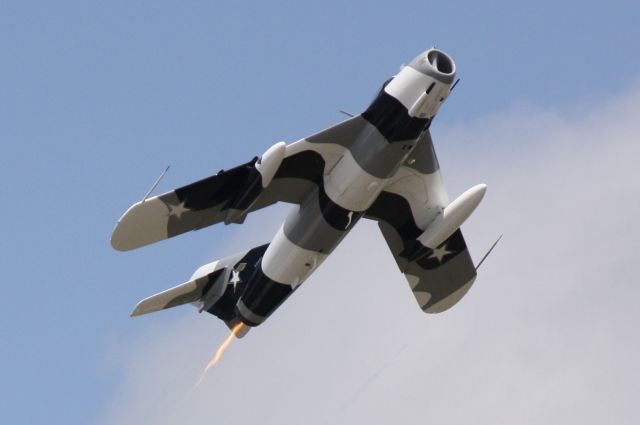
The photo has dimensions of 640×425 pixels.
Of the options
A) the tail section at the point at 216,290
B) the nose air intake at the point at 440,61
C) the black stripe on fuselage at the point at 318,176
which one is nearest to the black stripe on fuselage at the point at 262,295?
the tail section at the point at 216,290

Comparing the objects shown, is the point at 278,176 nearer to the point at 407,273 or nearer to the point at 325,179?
the point at 325,179

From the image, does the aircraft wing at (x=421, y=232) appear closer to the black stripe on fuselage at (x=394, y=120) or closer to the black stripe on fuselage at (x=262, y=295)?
the black stripe on fuselage at (x=394, y=120)

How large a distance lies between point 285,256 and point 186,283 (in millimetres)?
4000

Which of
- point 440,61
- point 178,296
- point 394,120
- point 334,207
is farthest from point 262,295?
point 440,61

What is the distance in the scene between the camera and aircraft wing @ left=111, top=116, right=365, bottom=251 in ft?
144

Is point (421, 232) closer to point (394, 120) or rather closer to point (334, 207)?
point (334, 207)

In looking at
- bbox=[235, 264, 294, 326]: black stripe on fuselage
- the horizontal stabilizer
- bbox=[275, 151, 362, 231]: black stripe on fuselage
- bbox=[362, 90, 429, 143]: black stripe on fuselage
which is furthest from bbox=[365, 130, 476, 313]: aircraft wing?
the horizontal stabilizer

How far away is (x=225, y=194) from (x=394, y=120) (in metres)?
4.61

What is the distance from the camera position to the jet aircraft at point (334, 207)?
43.2 metres

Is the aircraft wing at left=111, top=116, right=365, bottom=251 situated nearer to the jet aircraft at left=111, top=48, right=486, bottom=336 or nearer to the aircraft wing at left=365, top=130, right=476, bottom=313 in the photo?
the jet aircraft at left=111, top=48, right=486, bottom=336

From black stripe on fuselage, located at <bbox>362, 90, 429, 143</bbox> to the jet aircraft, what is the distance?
0.9 inches

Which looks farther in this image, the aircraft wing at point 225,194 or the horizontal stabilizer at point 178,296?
the horizontal stabilizer at point 178,296

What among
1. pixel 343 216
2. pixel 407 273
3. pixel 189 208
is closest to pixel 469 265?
pixel 407 273

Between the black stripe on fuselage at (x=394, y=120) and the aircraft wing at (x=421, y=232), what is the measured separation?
6.15 ft
